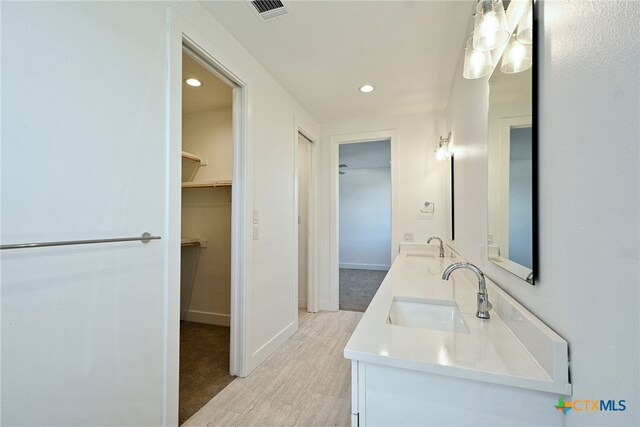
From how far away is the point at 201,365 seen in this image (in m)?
2.09

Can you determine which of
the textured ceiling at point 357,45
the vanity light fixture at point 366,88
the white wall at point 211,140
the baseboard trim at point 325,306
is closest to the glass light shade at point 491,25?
the textured ceiling at point 357,45

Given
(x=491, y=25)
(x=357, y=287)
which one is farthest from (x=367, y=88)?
(x=357, y=287)

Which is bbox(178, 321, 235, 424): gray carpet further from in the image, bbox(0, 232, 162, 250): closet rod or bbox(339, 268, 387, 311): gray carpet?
bbox(339, 268, 387, 311): gray carpet

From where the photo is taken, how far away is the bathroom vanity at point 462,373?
644 millimetres

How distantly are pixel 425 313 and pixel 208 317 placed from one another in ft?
8.52

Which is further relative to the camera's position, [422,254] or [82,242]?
[422,254]

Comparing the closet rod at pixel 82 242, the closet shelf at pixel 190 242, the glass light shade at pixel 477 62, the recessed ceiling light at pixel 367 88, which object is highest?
the recessed ceiling light at pixel 367 88

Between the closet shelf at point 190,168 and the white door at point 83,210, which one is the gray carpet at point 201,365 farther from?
the closet shelf at point 190,168

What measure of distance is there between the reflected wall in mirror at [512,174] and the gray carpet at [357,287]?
2.70 metres

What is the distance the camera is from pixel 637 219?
0.44 m

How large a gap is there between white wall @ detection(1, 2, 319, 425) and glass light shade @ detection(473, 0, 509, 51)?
1386 mm

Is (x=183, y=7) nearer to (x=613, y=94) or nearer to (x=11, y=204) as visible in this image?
(x=11, y=204)

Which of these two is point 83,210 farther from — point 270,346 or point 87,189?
point 270,346

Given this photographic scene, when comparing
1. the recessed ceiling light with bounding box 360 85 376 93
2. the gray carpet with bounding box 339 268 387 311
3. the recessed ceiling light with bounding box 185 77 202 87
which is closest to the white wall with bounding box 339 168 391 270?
the gray carpet with bounding box 339 268 387 311
